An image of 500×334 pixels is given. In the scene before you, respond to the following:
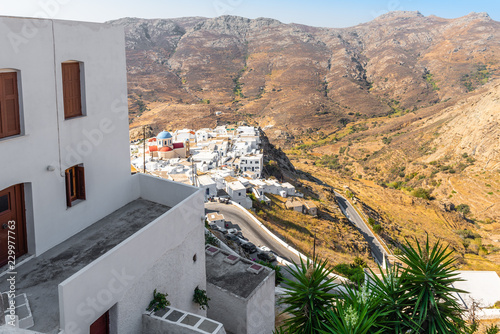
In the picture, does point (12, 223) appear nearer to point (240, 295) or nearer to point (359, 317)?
point (240, 295)

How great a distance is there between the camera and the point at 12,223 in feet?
20.6

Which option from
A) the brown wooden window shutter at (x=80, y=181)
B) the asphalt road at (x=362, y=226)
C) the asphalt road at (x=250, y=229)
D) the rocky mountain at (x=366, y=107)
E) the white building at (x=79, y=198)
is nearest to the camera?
the white building at (x=79, y=198)

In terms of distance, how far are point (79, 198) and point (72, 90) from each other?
2.02 meters

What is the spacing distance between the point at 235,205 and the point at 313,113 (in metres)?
72.4

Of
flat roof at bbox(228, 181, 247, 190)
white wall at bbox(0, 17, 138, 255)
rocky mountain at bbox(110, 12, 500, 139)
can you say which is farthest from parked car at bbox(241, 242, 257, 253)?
rocky mountain at bbox(110, 12, 500, 139)

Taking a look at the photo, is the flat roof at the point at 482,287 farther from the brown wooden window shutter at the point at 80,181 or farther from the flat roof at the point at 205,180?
the flat roof at the point at 205,180

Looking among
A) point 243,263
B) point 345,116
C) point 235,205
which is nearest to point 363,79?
point 345,116

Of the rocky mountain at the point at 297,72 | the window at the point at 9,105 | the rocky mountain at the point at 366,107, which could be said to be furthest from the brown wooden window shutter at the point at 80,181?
the rocky mountain at the point at 297,72

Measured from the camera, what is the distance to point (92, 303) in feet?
17.2

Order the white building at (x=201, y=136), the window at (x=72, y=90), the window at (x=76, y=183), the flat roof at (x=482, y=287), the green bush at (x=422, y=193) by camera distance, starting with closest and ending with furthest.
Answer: the window at (x=72, y=90) < the window at (x=76, y=183) < the flat roof at (x=482, y=287) < the green bush at (x=422, y=193) < the white building at (x=201, y=136)

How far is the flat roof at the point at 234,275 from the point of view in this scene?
8828mm

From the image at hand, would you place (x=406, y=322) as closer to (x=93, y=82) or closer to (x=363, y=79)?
(x=93, y=82)

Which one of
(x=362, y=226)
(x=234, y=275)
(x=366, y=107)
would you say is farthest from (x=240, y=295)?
(x=366, y=107)

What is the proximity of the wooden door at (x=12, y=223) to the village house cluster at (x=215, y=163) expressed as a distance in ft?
87.9
